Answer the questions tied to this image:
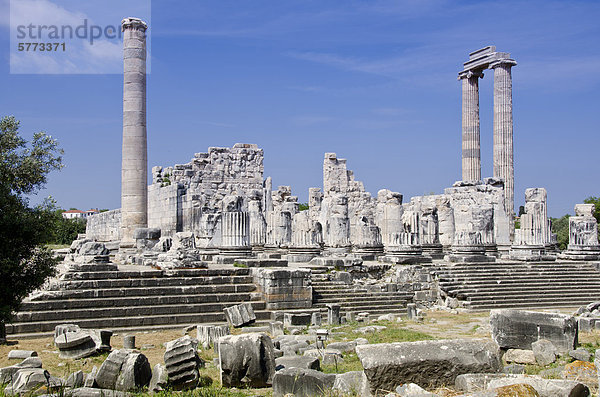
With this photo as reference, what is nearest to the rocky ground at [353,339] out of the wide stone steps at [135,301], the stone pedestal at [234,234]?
the wide stone steps at [135,301]

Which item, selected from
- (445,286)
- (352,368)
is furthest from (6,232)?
(445,286)

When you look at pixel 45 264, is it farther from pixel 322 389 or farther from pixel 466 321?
pixel 466 321

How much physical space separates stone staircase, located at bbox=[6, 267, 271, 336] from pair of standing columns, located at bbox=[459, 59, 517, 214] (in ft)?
62.1

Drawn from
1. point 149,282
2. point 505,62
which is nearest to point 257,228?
point 149,282

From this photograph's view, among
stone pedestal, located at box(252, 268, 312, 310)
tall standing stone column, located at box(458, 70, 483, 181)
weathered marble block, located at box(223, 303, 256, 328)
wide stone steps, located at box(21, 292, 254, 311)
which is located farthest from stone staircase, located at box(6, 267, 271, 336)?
tall standing stone column, located at box(458, 70, 483, 181)

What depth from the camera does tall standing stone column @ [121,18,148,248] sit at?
71.8 feet

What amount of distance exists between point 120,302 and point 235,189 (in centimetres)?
1759

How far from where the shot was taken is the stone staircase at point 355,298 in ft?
47.4

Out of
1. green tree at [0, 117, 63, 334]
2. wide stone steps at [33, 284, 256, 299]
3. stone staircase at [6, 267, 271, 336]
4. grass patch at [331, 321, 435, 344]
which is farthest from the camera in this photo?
wide stone steps at [33, 284, 256, 299]

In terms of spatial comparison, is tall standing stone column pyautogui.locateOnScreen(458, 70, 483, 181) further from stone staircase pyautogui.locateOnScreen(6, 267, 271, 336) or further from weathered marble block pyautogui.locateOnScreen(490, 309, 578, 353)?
weathered marble block pyautogui.locateOnScreen(490, 309, 578, 353)

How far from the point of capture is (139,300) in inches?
478

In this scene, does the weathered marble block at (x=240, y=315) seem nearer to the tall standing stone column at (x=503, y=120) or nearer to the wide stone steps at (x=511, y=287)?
the wide stone steps at (x=511, y=287)

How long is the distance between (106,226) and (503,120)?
21274 mm

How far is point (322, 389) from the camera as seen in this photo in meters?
6.37
